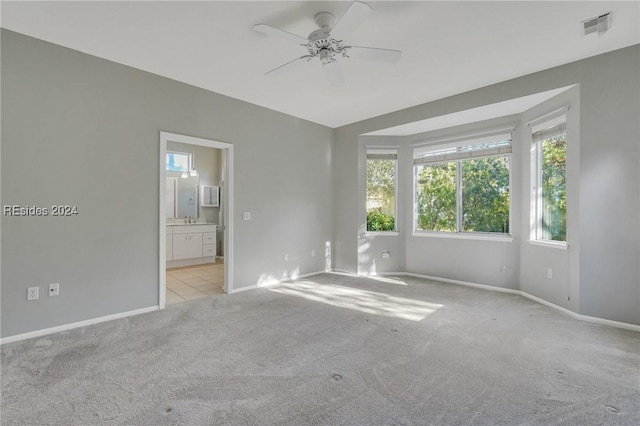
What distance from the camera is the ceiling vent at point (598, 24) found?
8.40 feet

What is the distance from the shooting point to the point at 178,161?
6.91 m

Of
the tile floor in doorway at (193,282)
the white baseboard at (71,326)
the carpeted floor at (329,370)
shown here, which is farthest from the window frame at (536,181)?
the white baseboard at (71,326)

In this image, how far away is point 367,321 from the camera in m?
3.28

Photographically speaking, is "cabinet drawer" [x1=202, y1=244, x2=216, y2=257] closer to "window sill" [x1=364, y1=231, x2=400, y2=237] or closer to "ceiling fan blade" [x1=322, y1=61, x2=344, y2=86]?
"window sill" [x1=364, y1=231, x2=400, y2=237]

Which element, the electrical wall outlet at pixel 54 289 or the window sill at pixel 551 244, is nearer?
the electrical wall outlet at pixel 54 289

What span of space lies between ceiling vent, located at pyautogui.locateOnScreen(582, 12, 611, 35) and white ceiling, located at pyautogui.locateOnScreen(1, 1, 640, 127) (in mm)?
55

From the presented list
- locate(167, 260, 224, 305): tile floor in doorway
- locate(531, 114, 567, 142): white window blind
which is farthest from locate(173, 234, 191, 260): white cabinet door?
locate(531, 114, 567, 142): white window blind

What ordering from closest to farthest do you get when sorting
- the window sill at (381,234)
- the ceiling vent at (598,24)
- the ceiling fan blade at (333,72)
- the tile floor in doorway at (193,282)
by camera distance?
the ceiling vent at (598,24) < the ceiling fan blade at (333,72) < the tile floor in doorway at (193,282) < the window sill at (381,234)

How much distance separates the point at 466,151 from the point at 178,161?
19.6 feet

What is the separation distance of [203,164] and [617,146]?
7222 millimetres

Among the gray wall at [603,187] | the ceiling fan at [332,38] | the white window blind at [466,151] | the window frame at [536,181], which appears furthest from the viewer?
the white window blind at [466,151]

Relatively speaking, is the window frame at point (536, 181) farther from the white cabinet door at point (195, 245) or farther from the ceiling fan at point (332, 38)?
the white cabinet door at point (195, 245)

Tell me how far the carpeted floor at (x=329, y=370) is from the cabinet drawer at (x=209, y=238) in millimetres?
3347

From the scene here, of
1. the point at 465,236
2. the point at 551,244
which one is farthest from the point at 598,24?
the point at 465,236
